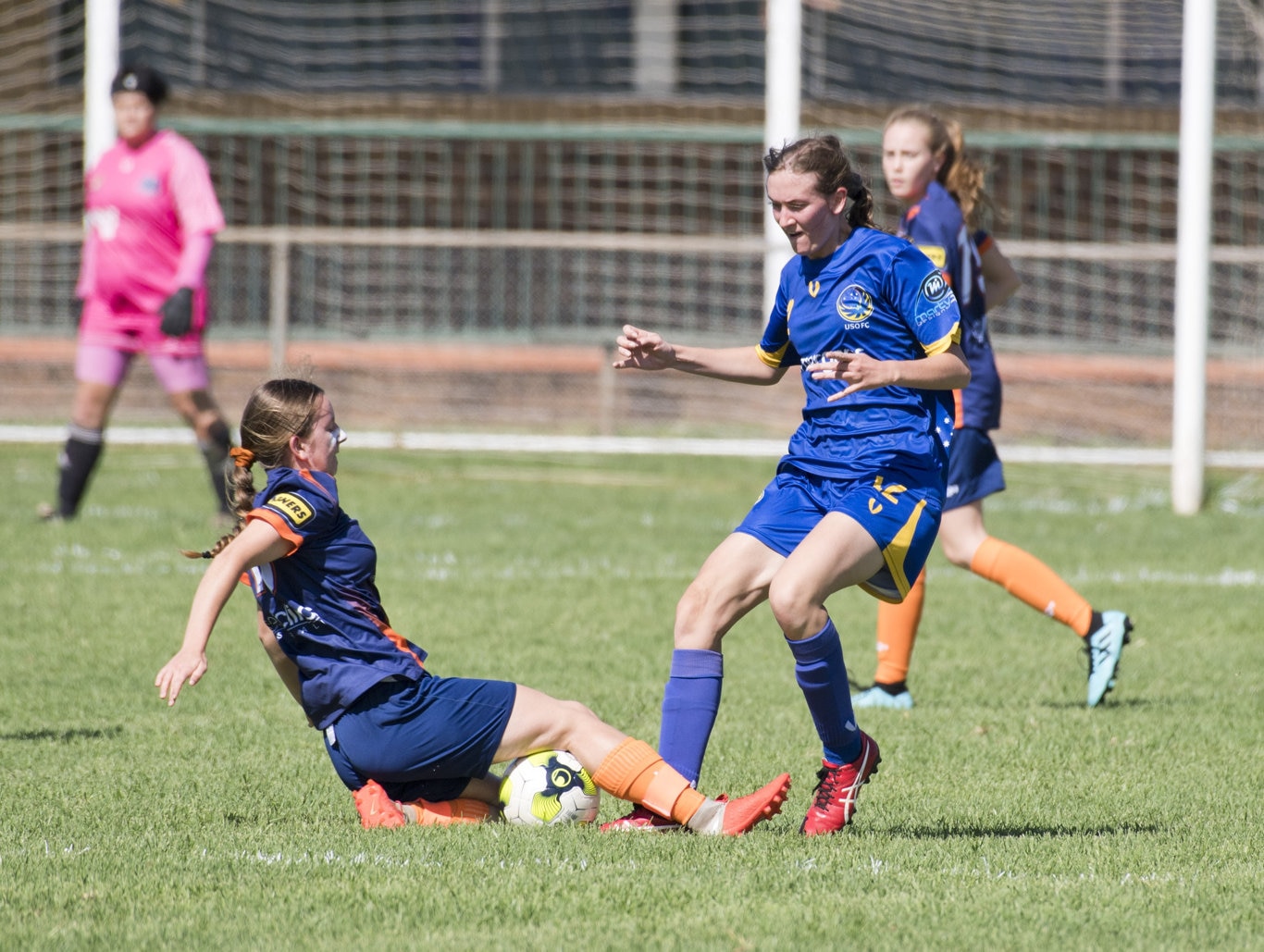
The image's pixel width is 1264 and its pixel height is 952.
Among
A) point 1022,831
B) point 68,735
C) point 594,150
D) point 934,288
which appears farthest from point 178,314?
point 594,150

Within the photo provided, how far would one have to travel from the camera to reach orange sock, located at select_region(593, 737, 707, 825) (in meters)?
4.00

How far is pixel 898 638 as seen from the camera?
19.2 feet

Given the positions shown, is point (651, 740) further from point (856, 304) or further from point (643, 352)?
point (856, 304)

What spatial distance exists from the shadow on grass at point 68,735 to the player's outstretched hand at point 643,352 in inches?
78.6

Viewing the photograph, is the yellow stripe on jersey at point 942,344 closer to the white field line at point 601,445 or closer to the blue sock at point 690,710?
the blue sock at point 690,710

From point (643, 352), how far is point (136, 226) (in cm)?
578

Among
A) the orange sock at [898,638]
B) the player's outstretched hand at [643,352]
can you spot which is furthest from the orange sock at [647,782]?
the orange sock at [898,638]

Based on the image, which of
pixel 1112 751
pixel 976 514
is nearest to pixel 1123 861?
pixel 1112 751

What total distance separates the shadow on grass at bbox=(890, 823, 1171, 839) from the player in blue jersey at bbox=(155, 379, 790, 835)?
37 centimetres

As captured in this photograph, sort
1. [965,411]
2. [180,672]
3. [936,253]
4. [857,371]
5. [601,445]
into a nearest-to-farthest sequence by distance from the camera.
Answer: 1. [180,672]
2. [857,371]
3. [936,253]
4. [965,411]
5. [601,445]

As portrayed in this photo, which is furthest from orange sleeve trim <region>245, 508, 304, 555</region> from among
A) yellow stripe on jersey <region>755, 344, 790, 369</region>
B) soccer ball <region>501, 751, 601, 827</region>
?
yellow stripe on jersey <region>755, 344, 790, 369</region>

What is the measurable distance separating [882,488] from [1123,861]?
39.8 inches

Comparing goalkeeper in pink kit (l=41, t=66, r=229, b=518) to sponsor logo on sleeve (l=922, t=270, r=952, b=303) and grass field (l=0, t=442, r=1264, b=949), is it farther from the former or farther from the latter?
sponsor logo on sleeve (l=922, t=270, r=952, b=303)

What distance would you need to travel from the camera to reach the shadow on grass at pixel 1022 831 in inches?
161
